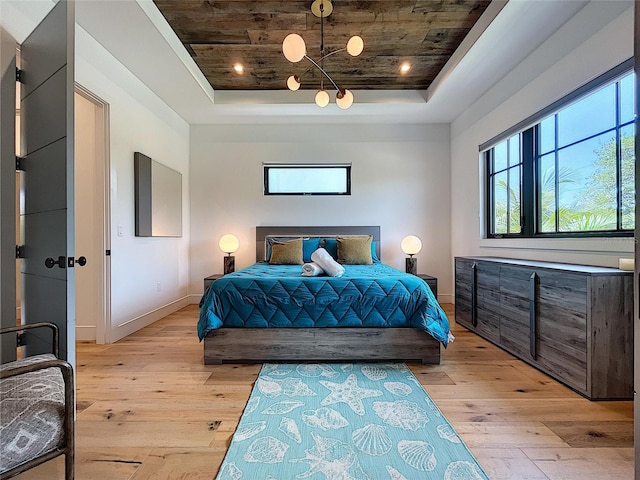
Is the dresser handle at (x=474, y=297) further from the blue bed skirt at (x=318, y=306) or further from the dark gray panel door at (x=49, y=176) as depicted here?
the dark gray panel door at (x=49, y=176)

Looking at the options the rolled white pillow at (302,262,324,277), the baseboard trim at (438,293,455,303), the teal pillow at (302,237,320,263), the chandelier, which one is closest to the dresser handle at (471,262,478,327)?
the baseboard trim at (438,293,455,303)

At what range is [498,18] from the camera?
243cm

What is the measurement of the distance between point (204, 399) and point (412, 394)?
1267 millimetres

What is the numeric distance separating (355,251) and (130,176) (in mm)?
2603

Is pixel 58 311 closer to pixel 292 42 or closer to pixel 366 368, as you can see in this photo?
pixel 366 368

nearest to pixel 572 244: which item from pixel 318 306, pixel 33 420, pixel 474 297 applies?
pixel 474 297

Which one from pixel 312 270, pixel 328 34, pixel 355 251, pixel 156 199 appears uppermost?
pixel 328 34

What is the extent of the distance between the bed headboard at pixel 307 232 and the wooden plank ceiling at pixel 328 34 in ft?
6.25

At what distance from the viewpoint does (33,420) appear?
3.47 ft

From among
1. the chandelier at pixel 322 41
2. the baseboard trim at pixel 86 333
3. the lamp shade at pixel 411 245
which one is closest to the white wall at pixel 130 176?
the baseboard trim at pixel 86 333

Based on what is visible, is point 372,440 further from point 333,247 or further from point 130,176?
point 130,176

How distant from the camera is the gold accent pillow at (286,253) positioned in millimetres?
3951

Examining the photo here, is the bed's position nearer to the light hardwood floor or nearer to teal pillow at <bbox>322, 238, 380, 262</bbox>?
the light hardwood floor

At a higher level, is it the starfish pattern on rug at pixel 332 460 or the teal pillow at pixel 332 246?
the teal pillow at pixel 332 246
